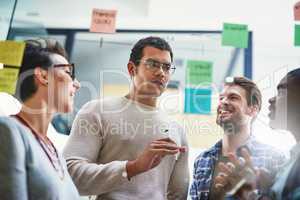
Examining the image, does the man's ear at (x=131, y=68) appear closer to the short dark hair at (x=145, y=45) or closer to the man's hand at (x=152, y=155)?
the short dark hair at (x=145, y=45)

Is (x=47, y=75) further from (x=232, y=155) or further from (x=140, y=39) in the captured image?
(x=232, y=155)

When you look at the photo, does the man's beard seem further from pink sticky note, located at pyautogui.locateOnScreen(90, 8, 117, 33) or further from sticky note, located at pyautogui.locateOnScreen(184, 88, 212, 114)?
pink sticky note, located at pyautogui.locateOnScreen(90, 8, 117, 33)

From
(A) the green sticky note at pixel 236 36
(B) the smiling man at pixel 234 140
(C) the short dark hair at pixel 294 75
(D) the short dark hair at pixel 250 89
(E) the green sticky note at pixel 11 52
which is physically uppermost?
(A) the green sticky note at pixel 236 36

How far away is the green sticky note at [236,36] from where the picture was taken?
3.88 ft

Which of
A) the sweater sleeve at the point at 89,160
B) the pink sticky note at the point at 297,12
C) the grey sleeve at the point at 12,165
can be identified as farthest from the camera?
the pink sticky note at the point at 297,12

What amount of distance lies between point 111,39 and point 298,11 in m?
0.58

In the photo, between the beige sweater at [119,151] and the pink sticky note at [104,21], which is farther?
the pink sticky note at [104,21]

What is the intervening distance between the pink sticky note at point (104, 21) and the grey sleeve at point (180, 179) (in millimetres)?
411

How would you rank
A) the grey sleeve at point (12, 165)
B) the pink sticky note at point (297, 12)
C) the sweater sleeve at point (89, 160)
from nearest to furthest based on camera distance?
the grey sleeve at point (12, 165) < the sweater sleeve at point (89, 160) < the pink sticky note at point (297, 12)

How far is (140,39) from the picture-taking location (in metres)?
1.20

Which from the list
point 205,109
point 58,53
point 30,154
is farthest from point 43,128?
point 205,109

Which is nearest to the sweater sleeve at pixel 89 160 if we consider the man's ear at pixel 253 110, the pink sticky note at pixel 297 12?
the man's ear at pixel 253 110

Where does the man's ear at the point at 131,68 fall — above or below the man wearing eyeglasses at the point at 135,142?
above

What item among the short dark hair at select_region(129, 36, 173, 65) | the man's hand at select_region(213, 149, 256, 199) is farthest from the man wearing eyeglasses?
the man's hand at select_region(213, 149, 256, 199)
